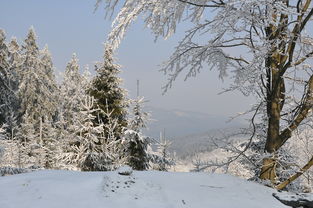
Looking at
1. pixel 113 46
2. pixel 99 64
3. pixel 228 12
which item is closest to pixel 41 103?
pixel 99 64

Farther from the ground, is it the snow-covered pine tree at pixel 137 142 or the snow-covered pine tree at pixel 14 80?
the snow-covered pine tree at pixel 14 80

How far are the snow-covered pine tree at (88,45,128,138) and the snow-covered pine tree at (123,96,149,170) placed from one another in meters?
1.06

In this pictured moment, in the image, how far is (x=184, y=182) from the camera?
6.68m

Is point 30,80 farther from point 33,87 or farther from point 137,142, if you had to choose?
point 137,142

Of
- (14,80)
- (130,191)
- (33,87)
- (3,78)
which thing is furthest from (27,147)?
(130,191)

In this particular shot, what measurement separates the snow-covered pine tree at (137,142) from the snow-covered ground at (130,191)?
801cm

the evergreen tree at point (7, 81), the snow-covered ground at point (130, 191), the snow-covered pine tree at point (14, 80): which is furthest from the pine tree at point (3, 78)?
the snow-covered ground at point (130, 191)

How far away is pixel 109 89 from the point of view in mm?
17078

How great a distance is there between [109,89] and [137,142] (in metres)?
3.60

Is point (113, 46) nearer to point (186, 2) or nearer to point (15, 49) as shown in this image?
point (186, 2)

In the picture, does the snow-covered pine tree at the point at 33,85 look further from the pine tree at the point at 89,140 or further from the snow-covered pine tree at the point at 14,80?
the pine tree at the point at 89,140

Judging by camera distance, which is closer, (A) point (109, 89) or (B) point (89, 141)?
(B) point (89, 141)

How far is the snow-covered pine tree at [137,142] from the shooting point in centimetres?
1516

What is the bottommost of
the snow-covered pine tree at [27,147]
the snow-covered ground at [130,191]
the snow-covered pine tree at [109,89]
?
the snow-covered pine tree at [27,147]
